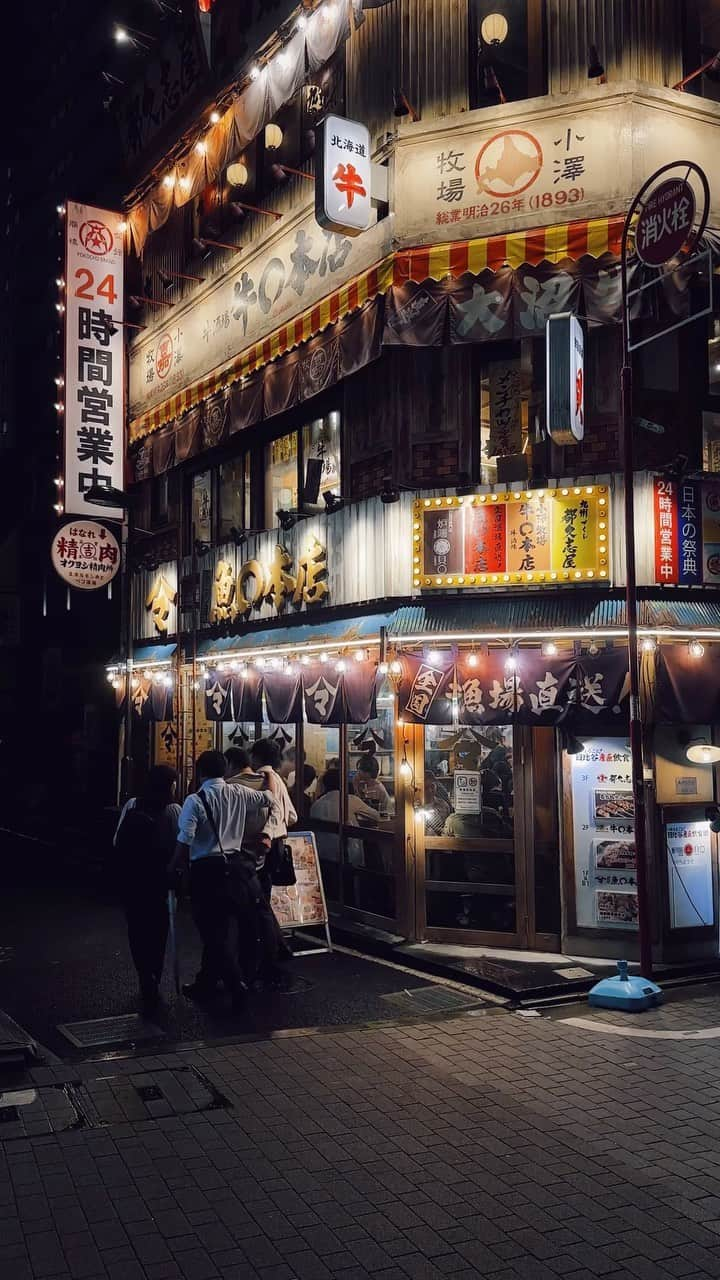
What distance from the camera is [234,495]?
61.0ft

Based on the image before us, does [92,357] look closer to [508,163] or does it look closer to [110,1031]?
[508,163]

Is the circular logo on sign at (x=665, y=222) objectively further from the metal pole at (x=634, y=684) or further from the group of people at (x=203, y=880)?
the group of people at (x=203, y=880)

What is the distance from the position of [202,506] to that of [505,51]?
31.8 ft

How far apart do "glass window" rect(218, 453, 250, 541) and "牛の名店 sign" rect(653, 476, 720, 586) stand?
8.15 meters

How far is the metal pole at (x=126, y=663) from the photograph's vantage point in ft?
68.0

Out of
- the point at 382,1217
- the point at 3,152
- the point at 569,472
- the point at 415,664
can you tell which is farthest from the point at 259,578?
the point at 3,152

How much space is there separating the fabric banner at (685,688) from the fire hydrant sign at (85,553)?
11032 mm

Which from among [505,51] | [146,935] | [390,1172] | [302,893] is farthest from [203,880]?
[505,51]

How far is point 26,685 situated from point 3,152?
2156cm

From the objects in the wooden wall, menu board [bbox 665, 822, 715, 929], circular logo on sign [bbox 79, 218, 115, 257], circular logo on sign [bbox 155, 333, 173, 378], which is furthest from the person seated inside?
circular logo on sign [bbox 79, 218, 115, 257]

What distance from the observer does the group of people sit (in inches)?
398

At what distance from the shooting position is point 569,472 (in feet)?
38.9

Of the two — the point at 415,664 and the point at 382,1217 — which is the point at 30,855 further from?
the point at 382,1217

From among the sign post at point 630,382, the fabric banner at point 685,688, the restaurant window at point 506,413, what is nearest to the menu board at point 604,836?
the fabric banner at point 685,688
